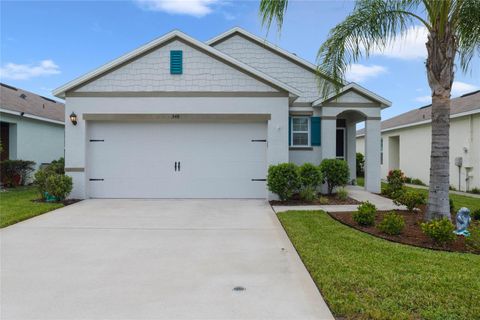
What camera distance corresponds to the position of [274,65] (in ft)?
45.3

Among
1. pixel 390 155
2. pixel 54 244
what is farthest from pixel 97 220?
pixel 390 155

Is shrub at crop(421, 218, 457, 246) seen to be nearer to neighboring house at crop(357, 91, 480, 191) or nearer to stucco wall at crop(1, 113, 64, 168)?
neighboring house at crop(357, 91, 480, 191)

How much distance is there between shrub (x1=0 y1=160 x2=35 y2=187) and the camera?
45.4 ft

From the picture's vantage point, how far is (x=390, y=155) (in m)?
22.5

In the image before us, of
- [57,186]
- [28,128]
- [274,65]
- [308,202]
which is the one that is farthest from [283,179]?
[28,128]

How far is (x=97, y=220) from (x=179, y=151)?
4041 mm

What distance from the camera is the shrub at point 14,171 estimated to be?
13836mm

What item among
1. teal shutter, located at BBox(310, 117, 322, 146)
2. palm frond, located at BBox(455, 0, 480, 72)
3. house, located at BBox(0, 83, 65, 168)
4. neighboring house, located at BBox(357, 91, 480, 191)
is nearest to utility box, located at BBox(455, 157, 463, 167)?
neighboring house, located at BBox(357, 91, 480, 191)

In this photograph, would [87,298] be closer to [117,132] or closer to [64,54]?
[117,132]

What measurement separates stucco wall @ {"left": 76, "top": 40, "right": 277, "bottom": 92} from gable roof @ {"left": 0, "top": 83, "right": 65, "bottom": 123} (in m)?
6.47

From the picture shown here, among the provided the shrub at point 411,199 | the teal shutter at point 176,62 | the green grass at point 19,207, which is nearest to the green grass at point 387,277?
the shrub at point 411,199

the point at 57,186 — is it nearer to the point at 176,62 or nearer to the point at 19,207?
the point at 19,207

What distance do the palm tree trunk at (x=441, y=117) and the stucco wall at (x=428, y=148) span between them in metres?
9.18

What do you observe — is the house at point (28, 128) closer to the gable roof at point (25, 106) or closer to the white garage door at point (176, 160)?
the gable roof at point (25, 106)
